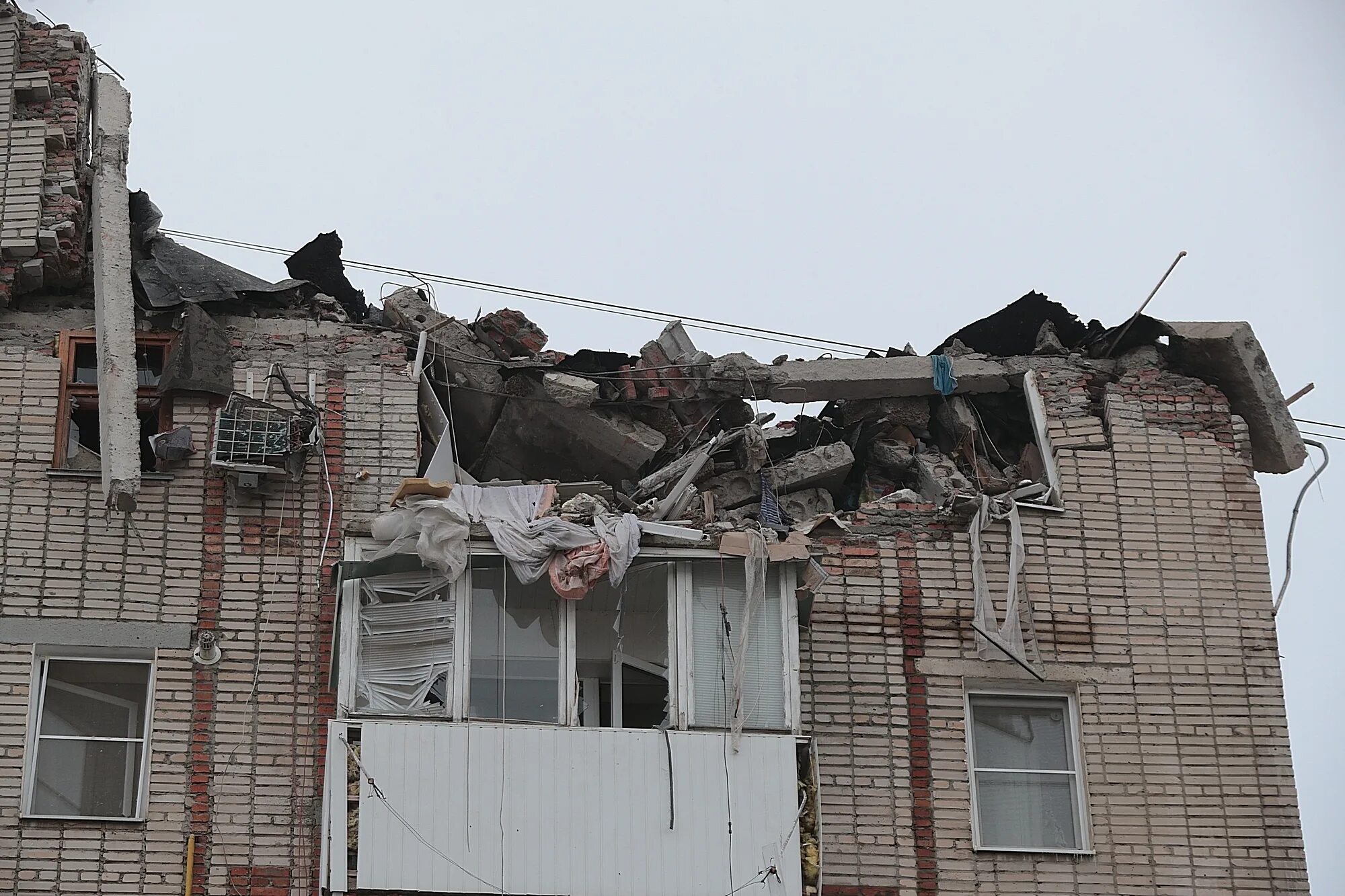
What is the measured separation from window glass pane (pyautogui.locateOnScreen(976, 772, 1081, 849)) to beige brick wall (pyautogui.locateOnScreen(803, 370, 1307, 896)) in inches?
8.7

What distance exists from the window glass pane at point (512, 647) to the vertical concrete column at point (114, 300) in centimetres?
270

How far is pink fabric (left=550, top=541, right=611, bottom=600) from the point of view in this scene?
12648mm

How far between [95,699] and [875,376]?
Answer: 676cm

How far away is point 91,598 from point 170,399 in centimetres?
174

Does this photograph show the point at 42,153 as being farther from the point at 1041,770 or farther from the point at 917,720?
the point at 1041,770

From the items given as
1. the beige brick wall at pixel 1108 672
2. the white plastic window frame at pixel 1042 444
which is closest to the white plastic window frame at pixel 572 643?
Answer: the beige brick wall at pixel 1108 672

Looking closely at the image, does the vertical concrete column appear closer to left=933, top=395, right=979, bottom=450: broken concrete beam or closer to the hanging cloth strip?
the hanging cloth strip

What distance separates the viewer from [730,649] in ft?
41.8

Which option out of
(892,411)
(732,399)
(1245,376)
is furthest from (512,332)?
(1245,376)

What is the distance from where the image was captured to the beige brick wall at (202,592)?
12492 millimetres

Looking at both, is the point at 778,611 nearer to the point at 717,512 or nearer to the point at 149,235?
the point at 717,512

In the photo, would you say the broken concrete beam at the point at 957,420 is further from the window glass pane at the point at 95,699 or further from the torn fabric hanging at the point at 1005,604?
the window glass pane at the point at 95,699

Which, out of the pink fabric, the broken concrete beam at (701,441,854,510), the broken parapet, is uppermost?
the broken parapet

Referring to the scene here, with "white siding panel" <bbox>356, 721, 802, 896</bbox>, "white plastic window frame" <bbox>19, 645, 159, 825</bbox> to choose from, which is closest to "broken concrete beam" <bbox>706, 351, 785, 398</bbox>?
"white siding panel" <bbox>356, 721, 802, 896</bbox>
